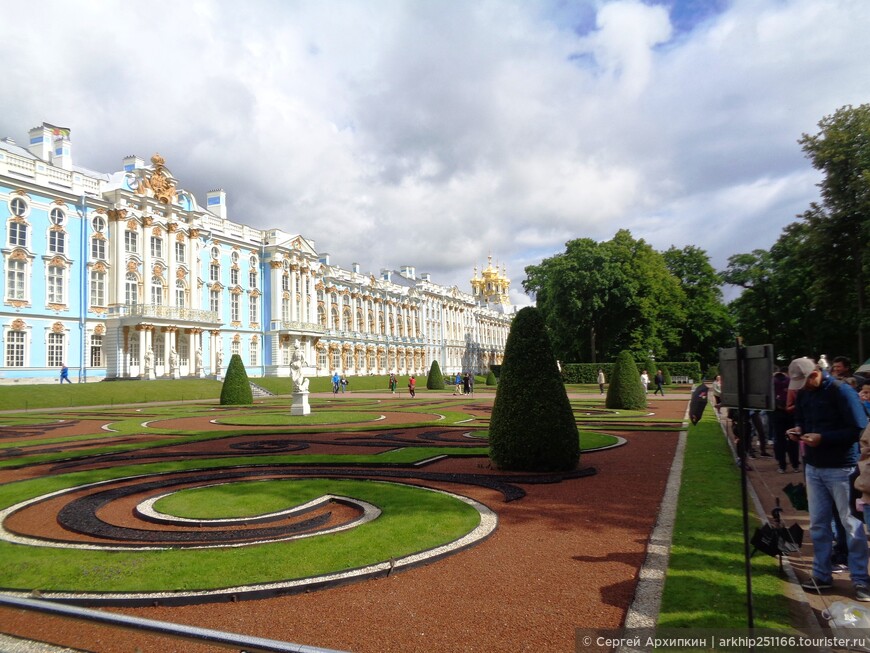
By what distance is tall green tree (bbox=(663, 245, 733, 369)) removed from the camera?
196 ft

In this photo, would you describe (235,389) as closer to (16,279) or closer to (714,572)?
(16,279)

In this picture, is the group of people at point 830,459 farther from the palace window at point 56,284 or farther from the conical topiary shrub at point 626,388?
the palace window at point 56,284

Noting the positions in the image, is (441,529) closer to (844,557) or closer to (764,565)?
(764,565)

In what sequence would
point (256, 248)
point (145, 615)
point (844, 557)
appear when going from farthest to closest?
point (256, 248) < point (844, 557) < point (145, 615)

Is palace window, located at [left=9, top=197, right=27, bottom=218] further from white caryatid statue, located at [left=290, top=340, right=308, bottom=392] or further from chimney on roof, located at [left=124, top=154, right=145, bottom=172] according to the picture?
white caryatid statue, located at [left=290, top=340, right=308, bottom=392]

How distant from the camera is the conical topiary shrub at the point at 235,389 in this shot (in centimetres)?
3088

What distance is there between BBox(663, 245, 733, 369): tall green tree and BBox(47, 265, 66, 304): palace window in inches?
2076

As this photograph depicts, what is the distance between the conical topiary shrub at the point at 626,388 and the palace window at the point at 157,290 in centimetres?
3488

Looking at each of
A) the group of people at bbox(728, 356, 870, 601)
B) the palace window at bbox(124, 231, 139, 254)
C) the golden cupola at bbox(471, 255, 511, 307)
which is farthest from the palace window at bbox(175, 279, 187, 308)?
the golden cupola at bbox(471, 255, 511, 307)

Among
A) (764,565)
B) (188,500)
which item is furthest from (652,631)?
(188,500)

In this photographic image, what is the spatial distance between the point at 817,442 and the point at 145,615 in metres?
5.66

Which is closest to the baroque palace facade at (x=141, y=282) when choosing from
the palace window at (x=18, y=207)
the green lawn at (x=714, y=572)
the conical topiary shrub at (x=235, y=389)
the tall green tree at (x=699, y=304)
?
the palace window at (x=18, y=207)

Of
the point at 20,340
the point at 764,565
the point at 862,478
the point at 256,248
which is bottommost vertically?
the point at 764,565

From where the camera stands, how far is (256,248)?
57.0m
